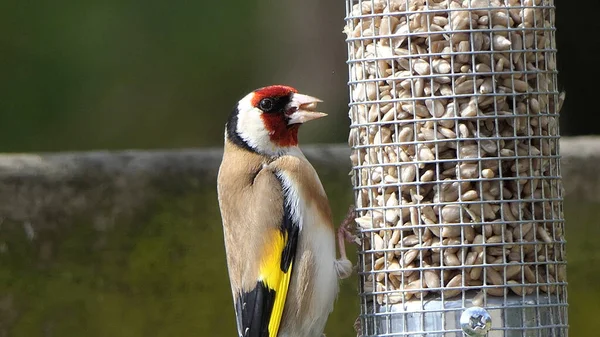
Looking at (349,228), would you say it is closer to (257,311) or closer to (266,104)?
(257,311)

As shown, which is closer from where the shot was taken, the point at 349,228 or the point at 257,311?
the point at 257,311

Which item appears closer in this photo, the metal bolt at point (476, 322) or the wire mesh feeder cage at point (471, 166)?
the metal bolt at point (476, 322)

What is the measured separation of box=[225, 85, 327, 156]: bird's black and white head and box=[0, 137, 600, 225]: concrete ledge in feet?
3.38

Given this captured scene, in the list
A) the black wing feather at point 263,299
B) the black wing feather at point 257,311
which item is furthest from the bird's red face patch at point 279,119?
the black wing feather at point 257,311

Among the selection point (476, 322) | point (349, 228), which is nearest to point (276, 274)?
point (349, 228)

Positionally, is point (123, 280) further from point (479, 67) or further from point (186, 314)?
point (479, 67)

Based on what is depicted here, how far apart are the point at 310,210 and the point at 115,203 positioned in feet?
5.07

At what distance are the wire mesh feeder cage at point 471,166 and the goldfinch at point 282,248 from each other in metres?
0.48

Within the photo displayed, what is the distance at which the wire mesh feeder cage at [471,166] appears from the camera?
4695mm

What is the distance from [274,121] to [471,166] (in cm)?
113

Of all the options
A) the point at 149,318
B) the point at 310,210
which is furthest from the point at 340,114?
the point at 310,210

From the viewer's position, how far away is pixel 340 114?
10695 mm

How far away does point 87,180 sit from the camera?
6.50m

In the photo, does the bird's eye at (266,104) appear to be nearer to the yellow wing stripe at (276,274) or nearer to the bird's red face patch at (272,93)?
the bird's red face patch at (272,93)
